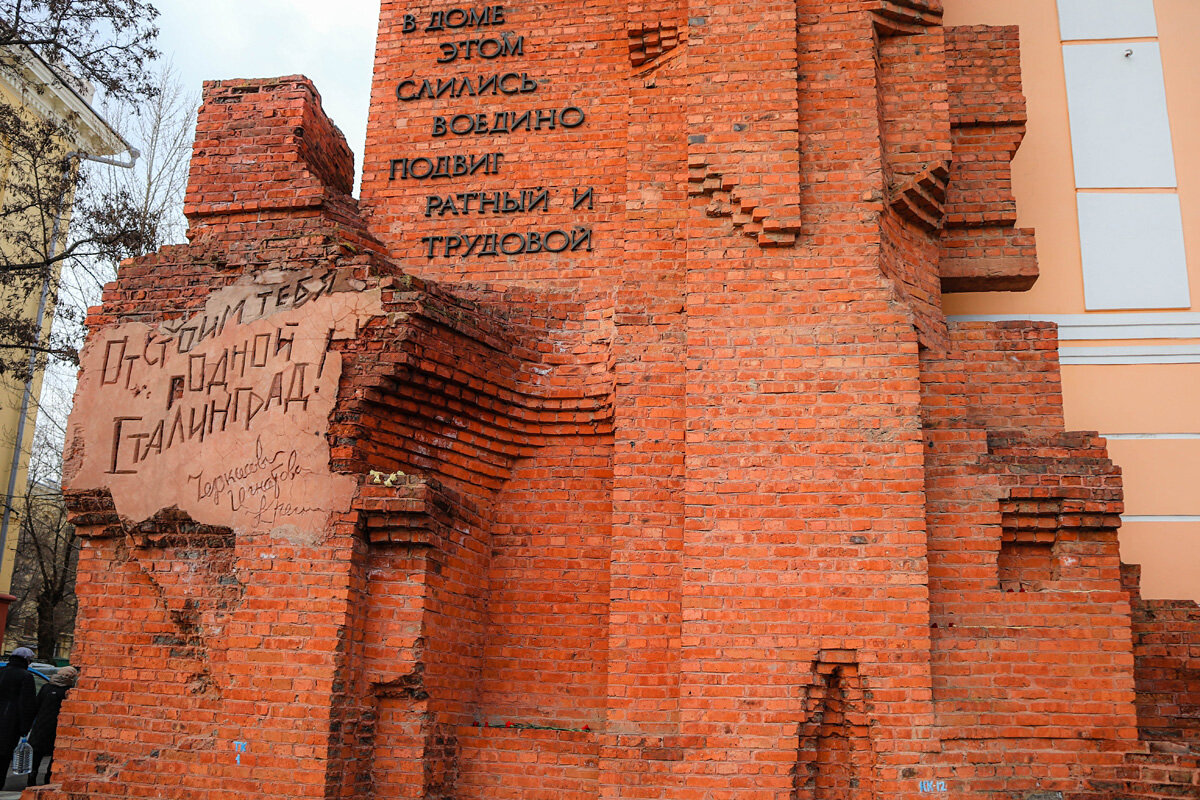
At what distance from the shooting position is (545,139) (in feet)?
24.7

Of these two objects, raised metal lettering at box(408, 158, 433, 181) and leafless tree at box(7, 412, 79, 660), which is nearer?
raised metal lettering at box(408, 158, 433, 181)

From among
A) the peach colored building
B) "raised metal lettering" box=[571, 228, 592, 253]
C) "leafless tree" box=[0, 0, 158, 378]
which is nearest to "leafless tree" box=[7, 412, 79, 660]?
"leafless tree" box=[0, 0, 158, 378]

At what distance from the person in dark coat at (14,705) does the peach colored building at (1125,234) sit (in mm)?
7931

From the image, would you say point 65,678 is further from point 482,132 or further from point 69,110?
point 69,110

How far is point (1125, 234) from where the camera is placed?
26.6ft

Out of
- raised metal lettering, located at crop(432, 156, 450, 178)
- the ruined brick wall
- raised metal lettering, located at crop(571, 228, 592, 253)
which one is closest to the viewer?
the ruined brick wall

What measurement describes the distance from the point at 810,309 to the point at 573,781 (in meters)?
3.17

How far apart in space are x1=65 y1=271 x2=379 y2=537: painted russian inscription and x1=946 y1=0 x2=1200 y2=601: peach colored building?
4.83 m

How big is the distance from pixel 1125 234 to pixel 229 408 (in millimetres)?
7002

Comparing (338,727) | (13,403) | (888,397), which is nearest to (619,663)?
(338,727)

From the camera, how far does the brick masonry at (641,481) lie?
18.4ft

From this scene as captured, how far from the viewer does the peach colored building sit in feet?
25.1
